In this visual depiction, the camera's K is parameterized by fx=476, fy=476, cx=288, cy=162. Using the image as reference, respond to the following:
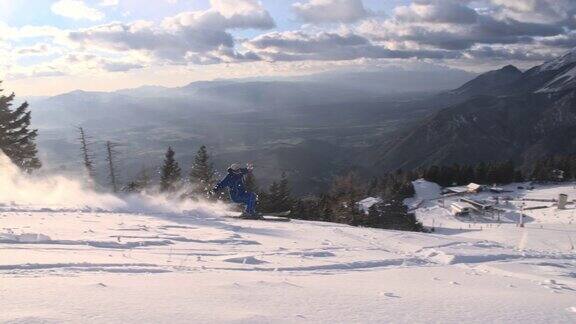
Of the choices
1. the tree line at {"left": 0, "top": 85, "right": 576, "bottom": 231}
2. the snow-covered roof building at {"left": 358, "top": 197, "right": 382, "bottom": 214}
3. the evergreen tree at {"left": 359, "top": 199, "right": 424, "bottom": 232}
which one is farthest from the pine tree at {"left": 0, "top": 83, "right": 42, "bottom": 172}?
the snow-covered roof building at {"left": 358, "top": 197, "right": 382, "bottom": 214}

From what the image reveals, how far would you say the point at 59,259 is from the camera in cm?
693

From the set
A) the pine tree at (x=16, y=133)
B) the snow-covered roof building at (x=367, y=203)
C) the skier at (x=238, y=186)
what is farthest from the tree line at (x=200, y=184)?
the skier at (x=238, y=186)

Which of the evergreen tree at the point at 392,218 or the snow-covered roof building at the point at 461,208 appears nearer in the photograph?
the evergreen tree at the point at 392,218

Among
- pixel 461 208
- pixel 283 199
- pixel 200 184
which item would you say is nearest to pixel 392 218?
pixel 283 199

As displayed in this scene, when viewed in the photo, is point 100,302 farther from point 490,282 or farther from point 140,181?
point 140,181

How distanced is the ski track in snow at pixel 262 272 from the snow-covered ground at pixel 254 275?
0.9 inches

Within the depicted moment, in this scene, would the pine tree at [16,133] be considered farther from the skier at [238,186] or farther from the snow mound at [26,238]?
the snow mound at [26,238]

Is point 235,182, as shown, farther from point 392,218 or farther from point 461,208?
point 461,208

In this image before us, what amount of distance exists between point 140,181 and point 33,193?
3997cm

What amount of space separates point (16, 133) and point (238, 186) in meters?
31.0

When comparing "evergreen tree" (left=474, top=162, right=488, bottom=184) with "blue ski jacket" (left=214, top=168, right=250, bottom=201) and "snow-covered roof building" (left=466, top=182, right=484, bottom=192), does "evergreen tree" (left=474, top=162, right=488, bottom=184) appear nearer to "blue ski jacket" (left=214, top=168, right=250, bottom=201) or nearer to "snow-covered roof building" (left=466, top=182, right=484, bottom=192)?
"snow-covered roof building" (left=466, top=182, right=484, bottom=192)

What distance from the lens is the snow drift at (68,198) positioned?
54.2 feet

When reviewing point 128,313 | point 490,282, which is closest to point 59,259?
point 128,313

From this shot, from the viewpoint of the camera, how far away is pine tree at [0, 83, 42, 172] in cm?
3950
